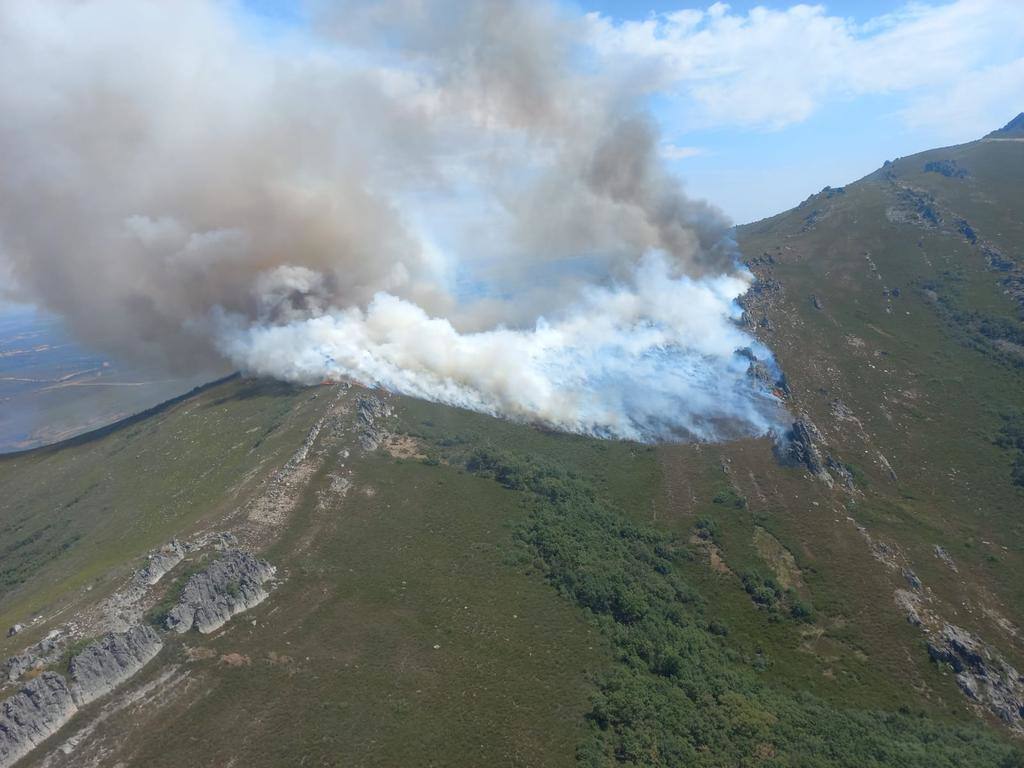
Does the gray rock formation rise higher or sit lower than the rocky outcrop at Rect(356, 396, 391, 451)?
lower

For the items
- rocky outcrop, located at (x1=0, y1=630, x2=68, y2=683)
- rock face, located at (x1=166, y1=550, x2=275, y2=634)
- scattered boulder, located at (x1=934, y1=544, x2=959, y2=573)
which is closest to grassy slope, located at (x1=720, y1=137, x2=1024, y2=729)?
scattered boulder, located at (x1=934, y1=544, x2=959, y2=573)

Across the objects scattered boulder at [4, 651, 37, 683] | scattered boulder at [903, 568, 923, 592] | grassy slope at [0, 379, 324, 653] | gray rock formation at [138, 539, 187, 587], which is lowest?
scattered boulder at [903, 568, 923, 592]

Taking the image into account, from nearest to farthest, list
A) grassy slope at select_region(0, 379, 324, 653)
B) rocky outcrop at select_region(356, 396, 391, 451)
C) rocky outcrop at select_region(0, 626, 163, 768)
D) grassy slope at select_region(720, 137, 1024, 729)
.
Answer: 1. rocky outcrop at select_region(0, 626, 163, 768)
2. grassy slope at select_region(0, 379, 324, 653)
3. grassy slope at select_region(720, 137, 1024, 729)
4. rocky outcrop at select_region(356, 396, 391, 451)

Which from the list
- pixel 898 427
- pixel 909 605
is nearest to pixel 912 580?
pixel 909 605

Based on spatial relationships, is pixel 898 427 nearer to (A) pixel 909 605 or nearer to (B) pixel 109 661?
(A) pixel 909 605

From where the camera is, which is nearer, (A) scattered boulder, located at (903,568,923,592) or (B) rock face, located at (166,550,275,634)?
(B) rock face, located at (166,550,275,634)

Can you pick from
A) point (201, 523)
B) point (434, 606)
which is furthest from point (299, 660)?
point (201, 523)

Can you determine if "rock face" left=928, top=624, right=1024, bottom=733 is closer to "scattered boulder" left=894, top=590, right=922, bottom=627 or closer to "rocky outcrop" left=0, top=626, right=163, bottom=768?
"scattered boulder" left=894, top=590, right=922, bottom=627

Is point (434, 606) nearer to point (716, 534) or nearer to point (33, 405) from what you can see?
point (716, 534)
